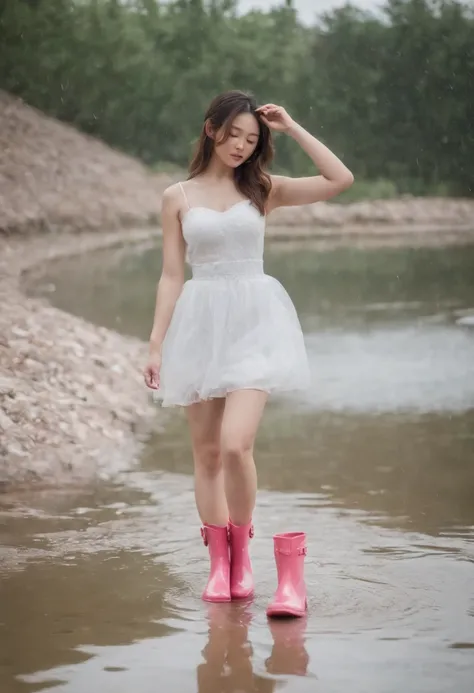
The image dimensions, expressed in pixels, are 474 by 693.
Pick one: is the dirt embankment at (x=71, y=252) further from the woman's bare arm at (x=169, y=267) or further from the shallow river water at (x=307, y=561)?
the woman's bare arm at (x=169, y=267)

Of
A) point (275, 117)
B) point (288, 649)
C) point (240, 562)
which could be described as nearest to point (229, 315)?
point (275, 117)

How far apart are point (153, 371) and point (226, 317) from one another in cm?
19

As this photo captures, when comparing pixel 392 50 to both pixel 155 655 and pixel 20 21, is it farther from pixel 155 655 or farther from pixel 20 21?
pixel 155 655

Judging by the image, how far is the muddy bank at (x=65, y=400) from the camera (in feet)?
14.0

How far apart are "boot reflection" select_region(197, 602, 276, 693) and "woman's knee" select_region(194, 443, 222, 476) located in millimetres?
281

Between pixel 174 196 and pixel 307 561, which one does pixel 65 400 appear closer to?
pixel 307 561

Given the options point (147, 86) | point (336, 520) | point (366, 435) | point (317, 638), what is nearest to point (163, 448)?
point (366, 435)

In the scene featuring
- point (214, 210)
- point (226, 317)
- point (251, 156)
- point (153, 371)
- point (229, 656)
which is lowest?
point (229, 656)

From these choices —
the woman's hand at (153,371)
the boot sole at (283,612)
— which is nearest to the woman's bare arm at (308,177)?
the woman's hand at (153,371)

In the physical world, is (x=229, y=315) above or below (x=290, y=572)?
above

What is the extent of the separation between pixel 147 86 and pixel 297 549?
14.6m

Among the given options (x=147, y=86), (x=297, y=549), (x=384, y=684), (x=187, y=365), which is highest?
(x=147, y=86)

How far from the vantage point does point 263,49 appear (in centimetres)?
1645

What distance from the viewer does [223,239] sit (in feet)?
9.36
